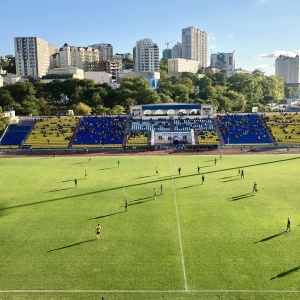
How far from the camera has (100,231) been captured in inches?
914

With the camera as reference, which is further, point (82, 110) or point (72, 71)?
point (72, 71)

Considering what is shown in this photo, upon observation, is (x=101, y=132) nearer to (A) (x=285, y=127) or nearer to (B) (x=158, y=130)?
(B) (x=158, y=130)

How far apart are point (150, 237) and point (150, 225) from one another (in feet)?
6.70

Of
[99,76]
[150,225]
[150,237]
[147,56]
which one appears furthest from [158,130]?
[147,56]

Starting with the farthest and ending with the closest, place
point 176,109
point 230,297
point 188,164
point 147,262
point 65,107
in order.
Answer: point 65,107
point 176,109
point 188,164
point 147,262
point 230,297

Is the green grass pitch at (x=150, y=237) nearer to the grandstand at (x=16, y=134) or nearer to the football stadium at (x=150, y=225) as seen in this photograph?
the football stadium at (x=150, y=225)

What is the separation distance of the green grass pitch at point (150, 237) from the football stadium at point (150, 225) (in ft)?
0.27

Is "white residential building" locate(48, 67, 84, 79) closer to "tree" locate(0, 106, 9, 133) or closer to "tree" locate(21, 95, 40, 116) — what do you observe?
"tree" locate(21, 95, 40, 116)

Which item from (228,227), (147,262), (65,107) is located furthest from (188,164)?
(65,107)

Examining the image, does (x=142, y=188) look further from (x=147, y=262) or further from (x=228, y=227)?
(x=147, y=262)

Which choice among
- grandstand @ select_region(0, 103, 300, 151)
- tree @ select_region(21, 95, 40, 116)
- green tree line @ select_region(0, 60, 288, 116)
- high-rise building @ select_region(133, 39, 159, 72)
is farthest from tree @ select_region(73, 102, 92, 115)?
high-rise building @ select_region(133, 39, 159, 72)

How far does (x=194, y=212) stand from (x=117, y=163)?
2391 cm

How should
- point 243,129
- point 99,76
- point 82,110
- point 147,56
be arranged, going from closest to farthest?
point 243,129 < point 82,110 < point 99,76 < point 147,56

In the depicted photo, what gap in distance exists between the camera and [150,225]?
953 inches
